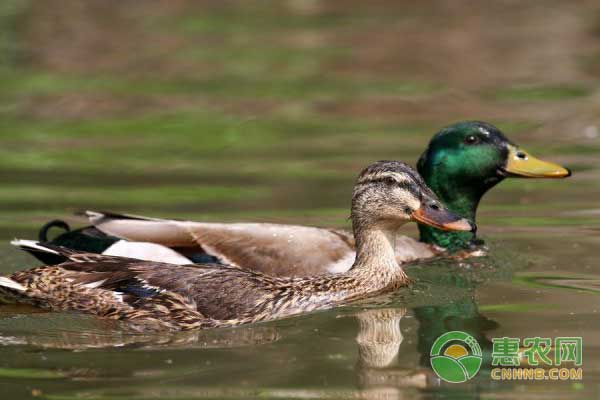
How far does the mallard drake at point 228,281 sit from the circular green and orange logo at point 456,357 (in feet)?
3.24

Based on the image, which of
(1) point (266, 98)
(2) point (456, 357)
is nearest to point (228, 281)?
(2) point (456, 357)

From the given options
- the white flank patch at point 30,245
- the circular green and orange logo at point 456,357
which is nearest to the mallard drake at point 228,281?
the white flank patch at point 30,245

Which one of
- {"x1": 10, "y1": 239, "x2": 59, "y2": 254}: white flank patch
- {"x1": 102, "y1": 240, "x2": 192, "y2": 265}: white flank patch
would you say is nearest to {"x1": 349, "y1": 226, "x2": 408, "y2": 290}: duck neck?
{"x1": 102, "y1": 240, "x2": 192, "y2": 265}: white flank patch

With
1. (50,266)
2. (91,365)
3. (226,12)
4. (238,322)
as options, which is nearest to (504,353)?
(238,322)

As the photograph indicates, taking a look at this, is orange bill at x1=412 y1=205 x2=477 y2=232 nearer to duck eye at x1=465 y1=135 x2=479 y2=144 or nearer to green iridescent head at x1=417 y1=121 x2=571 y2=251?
green iridescent head at x1=417 y1=121 x2=571 y2=251

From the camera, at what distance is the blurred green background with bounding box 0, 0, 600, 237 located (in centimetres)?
1240

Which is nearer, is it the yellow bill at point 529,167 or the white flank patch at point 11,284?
the white flank patch at point 11,284

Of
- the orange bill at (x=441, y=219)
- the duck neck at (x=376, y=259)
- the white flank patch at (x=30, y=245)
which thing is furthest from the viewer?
the duck neck at (x=376, y=259)

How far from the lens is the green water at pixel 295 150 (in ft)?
23.2

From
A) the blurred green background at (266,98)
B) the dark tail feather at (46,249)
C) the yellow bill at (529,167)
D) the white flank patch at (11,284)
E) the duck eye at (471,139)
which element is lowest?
the white flank patch at (11,284)

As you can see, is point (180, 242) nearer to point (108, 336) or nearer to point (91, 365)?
point (108, 336)

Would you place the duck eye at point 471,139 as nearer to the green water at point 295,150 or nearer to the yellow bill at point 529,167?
the yellow bill at point 529,167

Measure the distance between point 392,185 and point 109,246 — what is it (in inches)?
92.8

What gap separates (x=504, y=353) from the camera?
7.29 metres
